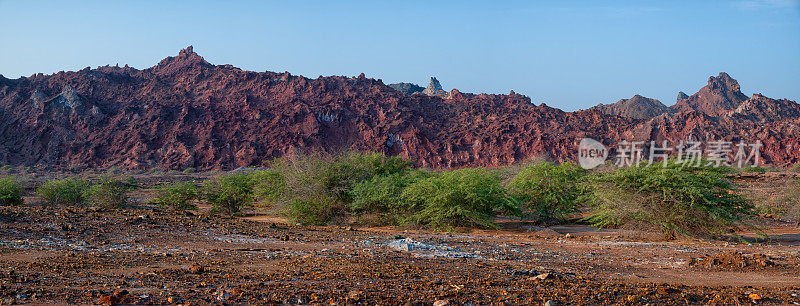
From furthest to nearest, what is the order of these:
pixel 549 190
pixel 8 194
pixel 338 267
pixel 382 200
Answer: pixel 8 194
pixel 549 190
pixel 382 200
pixel 338 267

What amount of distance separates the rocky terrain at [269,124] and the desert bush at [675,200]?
164ft

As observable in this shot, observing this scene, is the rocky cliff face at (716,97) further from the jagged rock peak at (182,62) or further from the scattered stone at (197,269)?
the scattered stone at (197,269)

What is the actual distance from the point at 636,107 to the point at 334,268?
113 m

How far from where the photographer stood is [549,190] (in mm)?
18750

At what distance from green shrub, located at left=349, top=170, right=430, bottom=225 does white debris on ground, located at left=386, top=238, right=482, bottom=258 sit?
5.83 meters

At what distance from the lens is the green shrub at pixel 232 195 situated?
21.8 m

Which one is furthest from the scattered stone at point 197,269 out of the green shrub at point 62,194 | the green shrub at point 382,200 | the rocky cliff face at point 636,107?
the rocky cliff face at point 636,107

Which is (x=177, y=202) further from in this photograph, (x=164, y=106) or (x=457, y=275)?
(x=164, y=106)

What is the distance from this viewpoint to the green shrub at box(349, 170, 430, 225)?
1723 centimetres

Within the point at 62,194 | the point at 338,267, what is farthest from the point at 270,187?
the point at 338,267

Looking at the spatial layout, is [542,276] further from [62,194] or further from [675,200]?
[62,194]

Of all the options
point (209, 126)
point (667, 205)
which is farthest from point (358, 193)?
point (209, 126)

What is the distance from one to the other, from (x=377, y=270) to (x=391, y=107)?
70276mm

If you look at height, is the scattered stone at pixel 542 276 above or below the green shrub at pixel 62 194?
above
